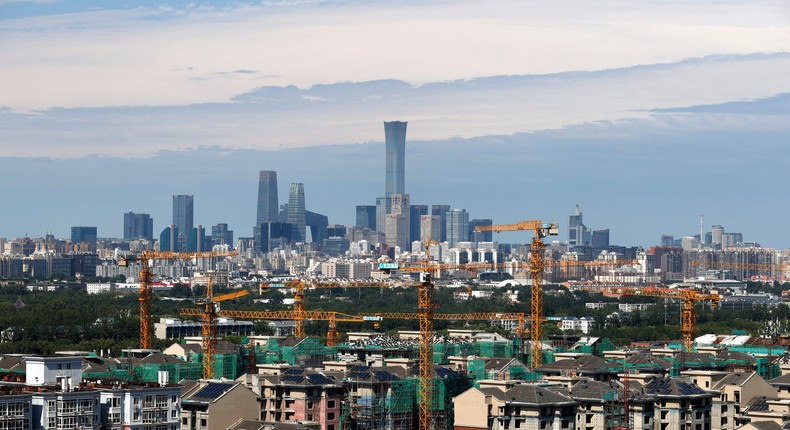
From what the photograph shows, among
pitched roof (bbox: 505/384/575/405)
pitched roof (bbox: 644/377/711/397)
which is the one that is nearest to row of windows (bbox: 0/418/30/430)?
pitched roof (bbox: 505/384/575/405)

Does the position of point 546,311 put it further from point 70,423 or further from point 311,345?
point 70,423

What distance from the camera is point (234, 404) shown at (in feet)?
162

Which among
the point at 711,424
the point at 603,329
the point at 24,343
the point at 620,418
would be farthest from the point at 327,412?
the point at 603,329

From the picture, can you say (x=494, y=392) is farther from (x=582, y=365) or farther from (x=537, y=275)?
(x=537, y=275)

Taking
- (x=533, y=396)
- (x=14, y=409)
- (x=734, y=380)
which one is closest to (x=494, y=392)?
(x=533, y=396)

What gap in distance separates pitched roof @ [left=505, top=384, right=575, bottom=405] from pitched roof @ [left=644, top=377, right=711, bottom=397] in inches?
149

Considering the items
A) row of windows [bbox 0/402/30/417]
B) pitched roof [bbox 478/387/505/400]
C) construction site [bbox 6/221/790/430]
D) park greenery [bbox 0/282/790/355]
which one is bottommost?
park greenery [bbox 0/282/790/355]

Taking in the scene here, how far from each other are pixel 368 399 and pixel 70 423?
51.9ft

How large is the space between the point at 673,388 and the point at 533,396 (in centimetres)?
562

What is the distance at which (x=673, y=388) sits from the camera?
5200cm

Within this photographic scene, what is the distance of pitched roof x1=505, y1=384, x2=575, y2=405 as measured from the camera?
48625 millimetres

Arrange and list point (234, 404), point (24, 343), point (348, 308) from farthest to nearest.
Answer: point (348, 308), point (24, 343), point (234, 404)

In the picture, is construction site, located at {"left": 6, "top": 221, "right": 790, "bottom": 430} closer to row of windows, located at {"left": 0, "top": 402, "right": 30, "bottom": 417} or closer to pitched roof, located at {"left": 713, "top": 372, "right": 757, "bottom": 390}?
pitched roof, located at {"left": 713, "top": 372, "right": 757, "bottom": 390}

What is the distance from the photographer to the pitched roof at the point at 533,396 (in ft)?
160
